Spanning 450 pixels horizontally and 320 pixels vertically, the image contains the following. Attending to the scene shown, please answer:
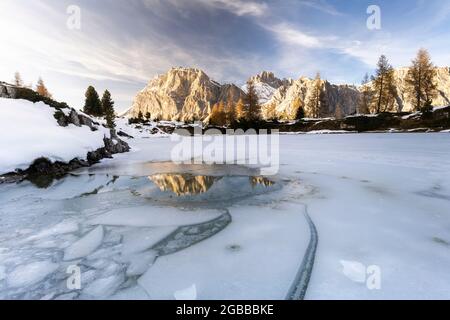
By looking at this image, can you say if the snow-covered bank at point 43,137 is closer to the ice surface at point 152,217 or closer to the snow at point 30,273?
the ice surface at point 152,217

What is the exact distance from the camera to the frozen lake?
8.47 ft

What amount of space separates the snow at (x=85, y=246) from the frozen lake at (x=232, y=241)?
0.08 ft

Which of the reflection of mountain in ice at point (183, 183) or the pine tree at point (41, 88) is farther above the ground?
the pine tree at point (41, 88)

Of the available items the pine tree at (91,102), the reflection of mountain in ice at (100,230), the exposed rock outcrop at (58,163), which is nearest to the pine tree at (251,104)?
the pine tree at (91,102)

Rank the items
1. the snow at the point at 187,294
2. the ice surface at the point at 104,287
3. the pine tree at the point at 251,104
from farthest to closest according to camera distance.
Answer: the pine tree at the point at 251,104 → the ice surface at the point at 104,287 → the snow at the point at 187,294

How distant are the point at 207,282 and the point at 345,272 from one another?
58.3 inches

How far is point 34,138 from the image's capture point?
10.8 m

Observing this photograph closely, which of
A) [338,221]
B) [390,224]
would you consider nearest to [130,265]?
[338,221]

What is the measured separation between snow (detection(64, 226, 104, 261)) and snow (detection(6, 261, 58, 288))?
24 centimetres

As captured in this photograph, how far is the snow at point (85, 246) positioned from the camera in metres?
3.44

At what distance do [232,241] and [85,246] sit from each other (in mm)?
2128

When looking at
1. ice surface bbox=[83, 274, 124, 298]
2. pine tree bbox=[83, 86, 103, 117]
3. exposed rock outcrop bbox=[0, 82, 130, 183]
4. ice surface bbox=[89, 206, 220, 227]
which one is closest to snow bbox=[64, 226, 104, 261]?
ice surface bbox=[89, 206, 220, 227]
